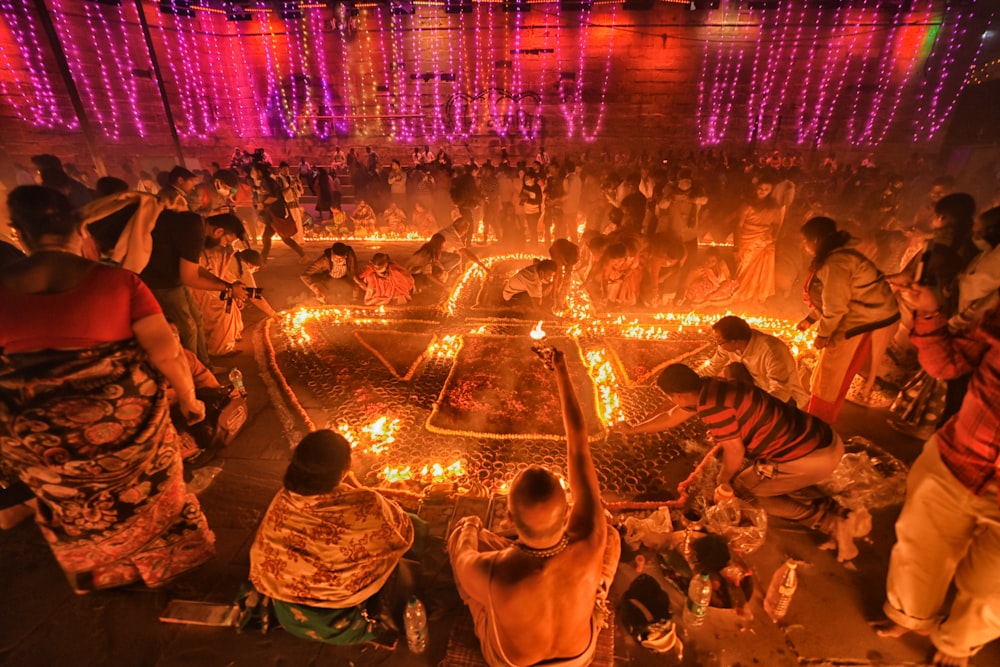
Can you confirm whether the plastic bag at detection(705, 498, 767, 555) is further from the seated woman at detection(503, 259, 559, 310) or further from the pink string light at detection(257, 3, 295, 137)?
the pink string light at detection(257, 3, 295, 137)

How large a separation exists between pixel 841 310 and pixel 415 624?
167 inches

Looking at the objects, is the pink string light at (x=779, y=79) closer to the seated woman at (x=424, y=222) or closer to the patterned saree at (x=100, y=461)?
the seated woman at (x=424, y=222)

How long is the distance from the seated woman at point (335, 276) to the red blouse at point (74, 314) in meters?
5.15

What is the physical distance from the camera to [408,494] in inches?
150

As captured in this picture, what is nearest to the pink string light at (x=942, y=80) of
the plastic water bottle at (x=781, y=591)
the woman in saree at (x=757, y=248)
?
the woman in saree at (x=757, y=248)

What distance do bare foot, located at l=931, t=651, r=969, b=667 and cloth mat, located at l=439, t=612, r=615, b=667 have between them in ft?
5.99

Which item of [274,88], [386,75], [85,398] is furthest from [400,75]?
[85,398]

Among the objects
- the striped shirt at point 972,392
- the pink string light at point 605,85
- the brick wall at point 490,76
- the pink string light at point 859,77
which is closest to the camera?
the striped shirt at point 972,392

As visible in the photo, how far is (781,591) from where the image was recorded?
9.29 feet

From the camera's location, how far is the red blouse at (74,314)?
2191mm

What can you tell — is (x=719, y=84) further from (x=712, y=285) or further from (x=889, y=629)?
(x=889, y=629)

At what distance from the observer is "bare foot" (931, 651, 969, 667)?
2.56 m

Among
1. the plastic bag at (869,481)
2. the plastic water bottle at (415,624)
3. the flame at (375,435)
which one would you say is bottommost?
the flame at (375,435)

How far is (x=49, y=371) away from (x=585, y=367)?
484 centimetres
